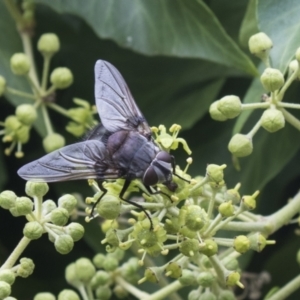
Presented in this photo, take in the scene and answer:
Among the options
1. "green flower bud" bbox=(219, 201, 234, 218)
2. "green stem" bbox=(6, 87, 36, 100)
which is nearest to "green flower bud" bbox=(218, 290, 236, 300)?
"green flower bud" bbox=(219, 201, 234, 218)

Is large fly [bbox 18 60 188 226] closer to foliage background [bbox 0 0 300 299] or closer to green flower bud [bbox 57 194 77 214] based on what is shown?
green flower bud [bbox 57 194 77 214]

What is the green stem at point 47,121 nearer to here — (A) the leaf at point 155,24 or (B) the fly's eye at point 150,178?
(A) the leaf at point 155,24

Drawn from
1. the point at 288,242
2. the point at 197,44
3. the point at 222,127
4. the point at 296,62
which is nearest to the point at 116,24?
the point at 197,44

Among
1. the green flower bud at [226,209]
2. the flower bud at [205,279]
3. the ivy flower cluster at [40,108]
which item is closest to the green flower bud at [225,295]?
the flower bud at [205,279]

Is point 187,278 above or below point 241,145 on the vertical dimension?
below

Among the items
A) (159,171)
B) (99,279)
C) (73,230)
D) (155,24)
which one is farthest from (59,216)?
(155,24)

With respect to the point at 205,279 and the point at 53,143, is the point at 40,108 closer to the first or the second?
the point at 53,143
